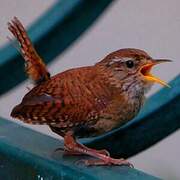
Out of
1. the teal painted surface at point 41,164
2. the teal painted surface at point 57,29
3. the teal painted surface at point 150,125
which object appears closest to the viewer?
the teal painted surface at point 41,164

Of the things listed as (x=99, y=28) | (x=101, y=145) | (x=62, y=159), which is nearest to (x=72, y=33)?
(x=101, y=145)

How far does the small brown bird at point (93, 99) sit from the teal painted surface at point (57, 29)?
2.49 feet

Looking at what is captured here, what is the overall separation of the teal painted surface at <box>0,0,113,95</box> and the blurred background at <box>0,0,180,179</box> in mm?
257

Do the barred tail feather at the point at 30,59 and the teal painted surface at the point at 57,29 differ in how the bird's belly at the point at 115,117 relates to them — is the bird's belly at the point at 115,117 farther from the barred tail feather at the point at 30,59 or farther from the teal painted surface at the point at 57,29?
the teal painted surface at the point at 57,29

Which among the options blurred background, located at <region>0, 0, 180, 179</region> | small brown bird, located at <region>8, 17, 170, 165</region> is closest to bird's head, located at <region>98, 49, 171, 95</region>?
small brown bird, located at <region>8, 17, 170, 165</region>

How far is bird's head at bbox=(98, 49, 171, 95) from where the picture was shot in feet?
7.00

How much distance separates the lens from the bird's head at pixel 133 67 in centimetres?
213

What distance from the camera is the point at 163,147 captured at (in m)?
3.49

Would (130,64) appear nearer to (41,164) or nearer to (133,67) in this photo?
(133,67)

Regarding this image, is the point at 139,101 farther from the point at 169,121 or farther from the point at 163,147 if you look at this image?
the point at 163,147

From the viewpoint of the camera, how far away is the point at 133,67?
2156mm

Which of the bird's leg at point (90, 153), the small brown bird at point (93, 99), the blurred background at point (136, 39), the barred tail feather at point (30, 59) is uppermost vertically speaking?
the barred tail feather at point (30, 59)

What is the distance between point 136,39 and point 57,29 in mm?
576

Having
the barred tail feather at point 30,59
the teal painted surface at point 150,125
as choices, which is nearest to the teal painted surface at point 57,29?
the teal painted surface at point 150,125
